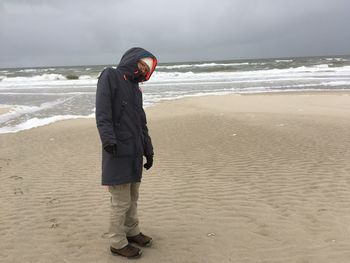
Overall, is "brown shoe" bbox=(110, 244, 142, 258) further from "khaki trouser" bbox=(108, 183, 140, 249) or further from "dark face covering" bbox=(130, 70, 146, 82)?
"dark face covering" bbox=(130, 70, 146, 82)

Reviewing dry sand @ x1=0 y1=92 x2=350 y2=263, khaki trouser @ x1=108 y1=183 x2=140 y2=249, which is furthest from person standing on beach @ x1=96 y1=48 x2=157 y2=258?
dry sand @ x1=0 y1=92 x2=350 y2=263

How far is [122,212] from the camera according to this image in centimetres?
376

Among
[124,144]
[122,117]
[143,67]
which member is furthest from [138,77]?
[124,144]

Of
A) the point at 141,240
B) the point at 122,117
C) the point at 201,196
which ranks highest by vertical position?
the point at 122,117

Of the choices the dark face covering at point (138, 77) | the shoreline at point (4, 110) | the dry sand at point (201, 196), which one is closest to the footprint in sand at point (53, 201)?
the dry sand at point (201, 196)

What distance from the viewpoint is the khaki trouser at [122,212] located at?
374 cm

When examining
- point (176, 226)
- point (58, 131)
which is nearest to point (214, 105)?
point (58, 131)

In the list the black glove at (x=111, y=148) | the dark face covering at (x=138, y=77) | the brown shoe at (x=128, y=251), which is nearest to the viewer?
the black glove at (x=111, y=148)

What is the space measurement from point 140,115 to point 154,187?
2.49m

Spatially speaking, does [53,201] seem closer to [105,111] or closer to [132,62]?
[105,111]

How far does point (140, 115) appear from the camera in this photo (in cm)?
388

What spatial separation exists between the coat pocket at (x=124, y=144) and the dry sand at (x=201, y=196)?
1.04 m

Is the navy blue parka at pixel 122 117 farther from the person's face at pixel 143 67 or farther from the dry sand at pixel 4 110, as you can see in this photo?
the dry sand at pixel 4 110

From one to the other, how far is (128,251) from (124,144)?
1033 mm
